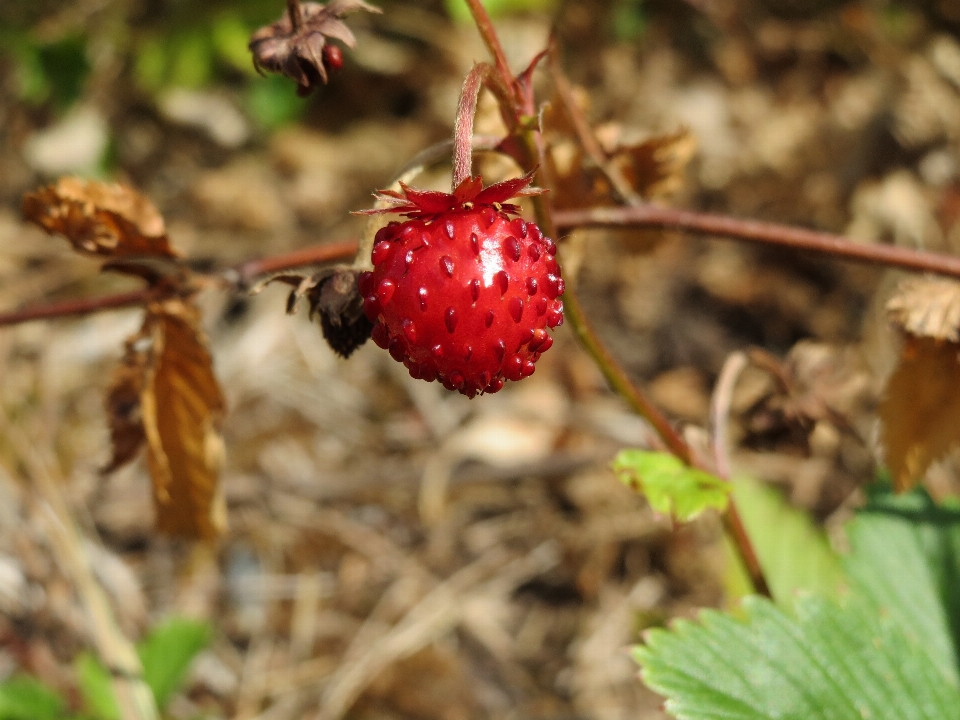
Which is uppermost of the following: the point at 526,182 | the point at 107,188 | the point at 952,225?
the point at 952,225

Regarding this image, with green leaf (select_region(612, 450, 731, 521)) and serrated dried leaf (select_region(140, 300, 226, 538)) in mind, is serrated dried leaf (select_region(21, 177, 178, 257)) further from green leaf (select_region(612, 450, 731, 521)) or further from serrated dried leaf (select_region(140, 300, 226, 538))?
green leaf (select_region(612, 450, 731, 521))

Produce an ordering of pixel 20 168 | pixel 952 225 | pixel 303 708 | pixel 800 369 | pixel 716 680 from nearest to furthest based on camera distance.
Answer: pixel 716 680 < pixel 800 369 < pixel 303 708 < pixel 952 225 < pixel 20 168

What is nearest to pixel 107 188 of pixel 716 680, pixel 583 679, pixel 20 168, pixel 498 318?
pixel 498 318

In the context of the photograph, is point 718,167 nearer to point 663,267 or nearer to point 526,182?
point 663,267

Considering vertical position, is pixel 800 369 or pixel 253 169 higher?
pixel 253 169

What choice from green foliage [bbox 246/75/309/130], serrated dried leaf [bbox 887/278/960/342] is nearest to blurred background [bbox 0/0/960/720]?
green foliage [bbox 246/75/309/130]

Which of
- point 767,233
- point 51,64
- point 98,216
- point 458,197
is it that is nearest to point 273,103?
point 51,64
